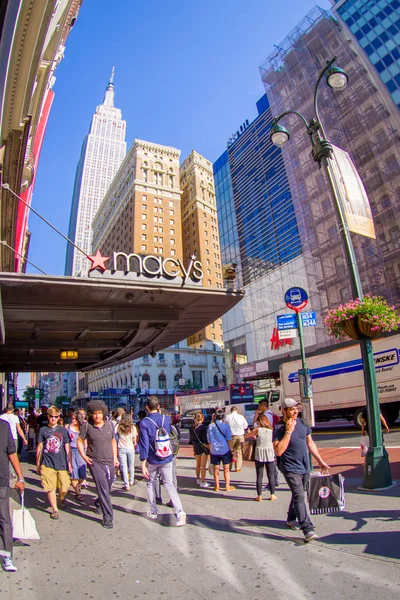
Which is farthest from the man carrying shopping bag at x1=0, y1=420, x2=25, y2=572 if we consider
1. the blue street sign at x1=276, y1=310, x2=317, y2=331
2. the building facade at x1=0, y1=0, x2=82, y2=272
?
the blue street sign at x1=276, y1=310, x2=317, y2=331

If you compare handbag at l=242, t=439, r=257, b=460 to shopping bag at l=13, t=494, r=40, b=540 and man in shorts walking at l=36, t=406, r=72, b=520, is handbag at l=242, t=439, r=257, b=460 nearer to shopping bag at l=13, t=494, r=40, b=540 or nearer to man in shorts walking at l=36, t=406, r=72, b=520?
man in shorts walking at l=36, t=406, r=72, b=520

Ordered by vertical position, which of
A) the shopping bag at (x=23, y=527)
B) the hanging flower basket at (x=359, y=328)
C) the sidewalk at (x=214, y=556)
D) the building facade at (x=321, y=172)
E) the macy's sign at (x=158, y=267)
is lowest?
the sidewalk at (x=214, y=556)

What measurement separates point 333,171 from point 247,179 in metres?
55.8

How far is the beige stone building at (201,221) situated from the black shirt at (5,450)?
291 ft

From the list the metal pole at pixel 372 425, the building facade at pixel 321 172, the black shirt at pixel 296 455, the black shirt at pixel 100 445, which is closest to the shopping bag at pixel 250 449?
the metal pole at pixel 372 425

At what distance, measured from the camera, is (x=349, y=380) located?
19516 millimetres

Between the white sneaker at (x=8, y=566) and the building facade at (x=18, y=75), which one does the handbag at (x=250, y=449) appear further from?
the building facade at (x=18, y=75)

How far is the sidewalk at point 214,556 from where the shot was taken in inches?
143

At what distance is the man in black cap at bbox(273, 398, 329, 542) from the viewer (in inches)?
191

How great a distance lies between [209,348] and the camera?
93375 millimetres

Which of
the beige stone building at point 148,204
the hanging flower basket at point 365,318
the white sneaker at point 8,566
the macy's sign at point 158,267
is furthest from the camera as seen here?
the beige stone building at point 148,204

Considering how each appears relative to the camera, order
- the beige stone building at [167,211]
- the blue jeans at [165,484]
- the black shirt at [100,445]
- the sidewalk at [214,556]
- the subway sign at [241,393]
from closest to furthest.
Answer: the sidewalk at [214,556] → the blue jeans at [165,484] → the black shirt at [100,445] → the subway sign at [241,393] → the beige stone building at [167,211]

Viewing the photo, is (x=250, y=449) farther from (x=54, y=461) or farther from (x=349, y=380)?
(x=349, y=380)

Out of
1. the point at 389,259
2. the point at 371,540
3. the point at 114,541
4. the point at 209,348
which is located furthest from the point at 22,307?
the point at 209,348
